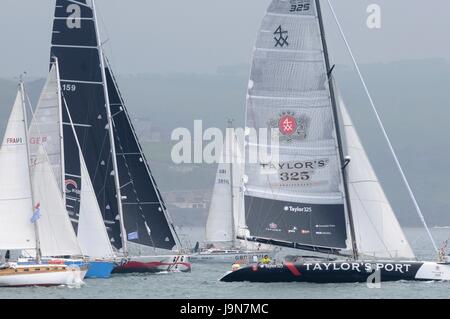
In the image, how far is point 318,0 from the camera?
167 feet

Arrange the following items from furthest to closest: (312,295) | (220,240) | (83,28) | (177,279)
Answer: (220,240) < (83,28) < (177,279) < (312,295)

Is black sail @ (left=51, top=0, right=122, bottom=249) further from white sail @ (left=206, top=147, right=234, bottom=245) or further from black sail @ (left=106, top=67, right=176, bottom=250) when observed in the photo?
white sail @ (left=206, top=147, right=234, bottom=245)

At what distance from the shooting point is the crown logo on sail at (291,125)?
5091cm

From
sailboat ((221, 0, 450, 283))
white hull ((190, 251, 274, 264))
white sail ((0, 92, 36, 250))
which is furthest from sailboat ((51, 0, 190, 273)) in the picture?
white hull ((190, 251, 274, 264))

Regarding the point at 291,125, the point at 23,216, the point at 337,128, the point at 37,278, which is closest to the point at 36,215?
the point at 23,216

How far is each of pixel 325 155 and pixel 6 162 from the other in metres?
13.2

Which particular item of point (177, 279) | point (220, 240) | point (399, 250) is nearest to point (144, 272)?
point (177, 279)

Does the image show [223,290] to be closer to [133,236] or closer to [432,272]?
[432,272]

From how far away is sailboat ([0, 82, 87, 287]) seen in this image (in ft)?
169

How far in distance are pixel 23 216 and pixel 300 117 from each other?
12154 millimetres

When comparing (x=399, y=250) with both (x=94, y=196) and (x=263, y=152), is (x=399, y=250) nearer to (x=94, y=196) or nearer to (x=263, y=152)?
(x=263, y=152)

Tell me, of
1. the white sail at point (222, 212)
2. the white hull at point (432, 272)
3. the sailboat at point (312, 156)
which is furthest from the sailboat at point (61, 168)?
the white sail at point (222, 212)

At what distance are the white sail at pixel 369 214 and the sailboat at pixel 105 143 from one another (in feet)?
48.6

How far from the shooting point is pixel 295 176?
51.3 meters
